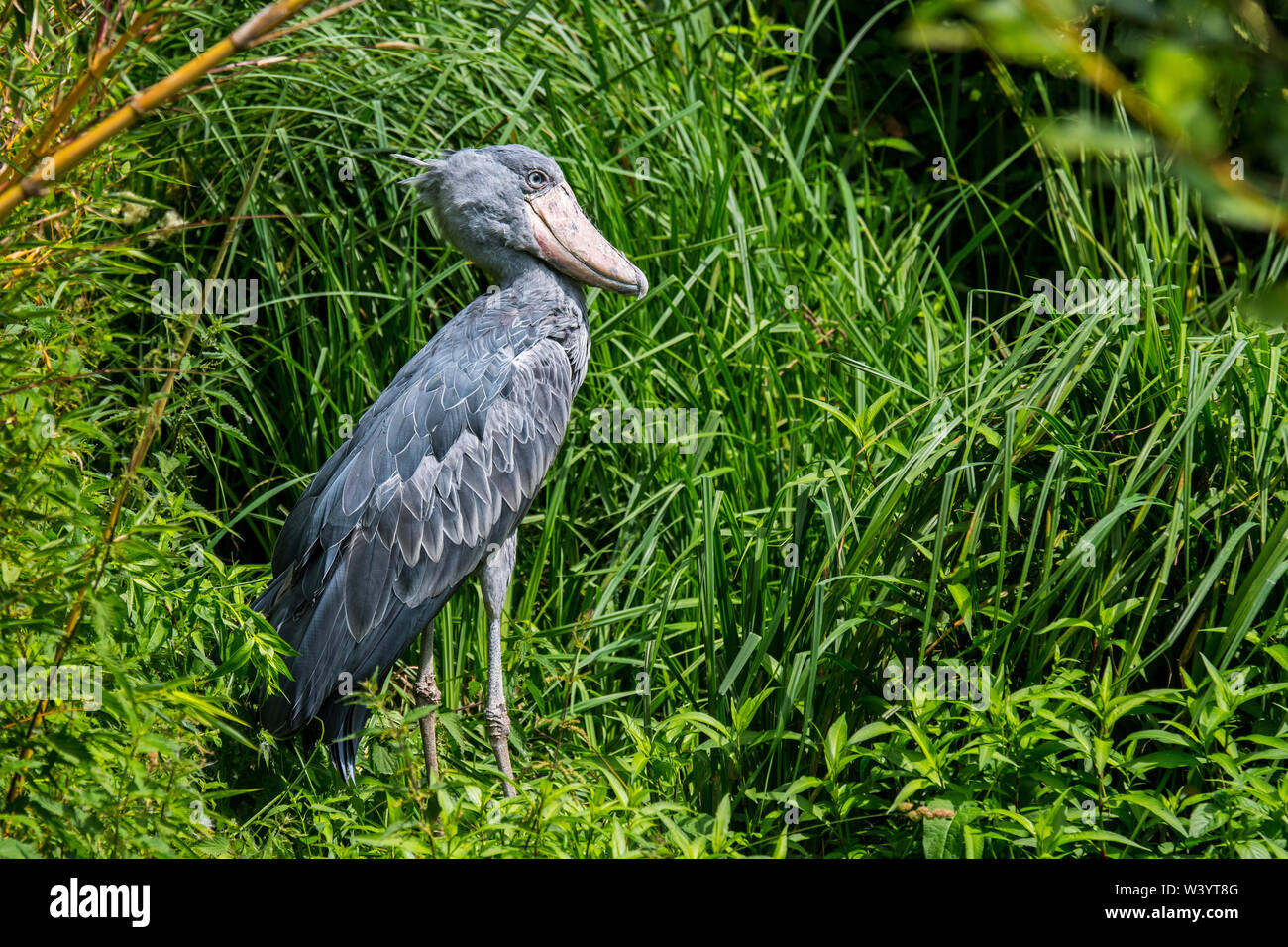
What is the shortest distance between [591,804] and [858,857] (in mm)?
622

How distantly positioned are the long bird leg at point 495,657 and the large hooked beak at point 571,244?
843mm

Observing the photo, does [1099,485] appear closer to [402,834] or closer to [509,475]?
[509,475]

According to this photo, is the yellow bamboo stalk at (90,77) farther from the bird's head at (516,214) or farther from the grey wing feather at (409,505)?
the bird's head at (516,214)

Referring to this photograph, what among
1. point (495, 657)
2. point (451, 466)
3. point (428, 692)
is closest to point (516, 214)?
point (451, 466)

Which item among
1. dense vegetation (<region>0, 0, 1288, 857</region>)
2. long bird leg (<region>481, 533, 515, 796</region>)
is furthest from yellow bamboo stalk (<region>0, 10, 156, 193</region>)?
long bird leg (<region>481, 533, 515, 796</region>)

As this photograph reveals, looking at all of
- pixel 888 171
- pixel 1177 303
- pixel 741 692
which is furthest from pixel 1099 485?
pixel 888 171

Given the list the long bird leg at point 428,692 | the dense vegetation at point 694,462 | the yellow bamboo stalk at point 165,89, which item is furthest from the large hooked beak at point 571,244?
the yellow bamboo stalk at point 165,89

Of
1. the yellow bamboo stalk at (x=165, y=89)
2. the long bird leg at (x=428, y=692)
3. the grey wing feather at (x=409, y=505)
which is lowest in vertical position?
the long bird leg at (x=428, y=692)

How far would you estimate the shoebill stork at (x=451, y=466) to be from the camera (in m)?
3.08

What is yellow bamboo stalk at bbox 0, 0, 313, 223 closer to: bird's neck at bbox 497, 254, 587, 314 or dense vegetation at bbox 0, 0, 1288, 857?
dense vegetation at bbox 0, 0, 1288, 857

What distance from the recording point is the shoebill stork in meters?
3.08

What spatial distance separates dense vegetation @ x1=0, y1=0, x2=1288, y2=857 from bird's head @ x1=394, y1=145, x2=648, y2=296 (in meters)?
0.45

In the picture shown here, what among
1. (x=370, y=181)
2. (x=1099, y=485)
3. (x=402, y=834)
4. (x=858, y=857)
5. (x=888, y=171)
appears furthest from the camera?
(x=888, y=171)

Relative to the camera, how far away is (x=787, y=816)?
269cm
